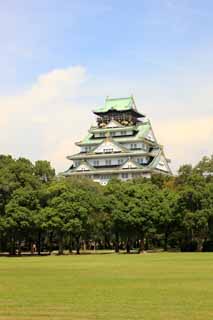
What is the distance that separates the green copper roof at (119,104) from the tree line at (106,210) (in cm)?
4491

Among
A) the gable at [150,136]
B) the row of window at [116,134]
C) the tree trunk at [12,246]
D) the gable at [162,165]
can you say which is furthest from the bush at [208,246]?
the row of window at [116,134]

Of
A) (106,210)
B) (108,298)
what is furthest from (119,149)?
(108,298)

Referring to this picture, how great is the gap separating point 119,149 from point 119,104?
12.2 m

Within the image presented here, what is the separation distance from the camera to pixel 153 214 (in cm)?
6762

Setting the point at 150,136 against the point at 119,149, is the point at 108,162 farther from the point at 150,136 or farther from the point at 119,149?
the point at 150,136

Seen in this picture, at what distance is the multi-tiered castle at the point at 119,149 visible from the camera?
10994 centimetres

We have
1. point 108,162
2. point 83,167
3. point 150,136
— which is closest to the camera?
point 83,167

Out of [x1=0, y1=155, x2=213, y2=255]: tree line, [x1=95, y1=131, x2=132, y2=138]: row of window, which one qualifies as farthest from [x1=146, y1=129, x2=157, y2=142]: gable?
[x1=0, y1=155, x2=213, y2=255]: tree line

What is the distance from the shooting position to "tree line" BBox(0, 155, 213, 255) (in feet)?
214

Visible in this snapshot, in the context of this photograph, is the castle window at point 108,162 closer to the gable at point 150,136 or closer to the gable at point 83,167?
the gable at point 83,167

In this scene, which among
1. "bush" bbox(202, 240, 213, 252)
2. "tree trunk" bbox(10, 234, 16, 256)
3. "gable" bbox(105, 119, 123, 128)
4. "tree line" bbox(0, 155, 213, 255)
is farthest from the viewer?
"gable" bbox(105, 119, 123, 128)

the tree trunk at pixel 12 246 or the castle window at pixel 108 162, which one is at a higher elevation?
the castle window at pixel 108 162

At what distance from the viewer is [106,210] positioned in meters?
69.9

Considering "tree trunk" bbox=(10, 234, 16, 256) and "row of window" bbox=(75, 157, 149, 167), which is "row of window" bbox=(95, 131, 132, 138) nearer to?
"row of window" bbox=(75, 157, 149, 167)
